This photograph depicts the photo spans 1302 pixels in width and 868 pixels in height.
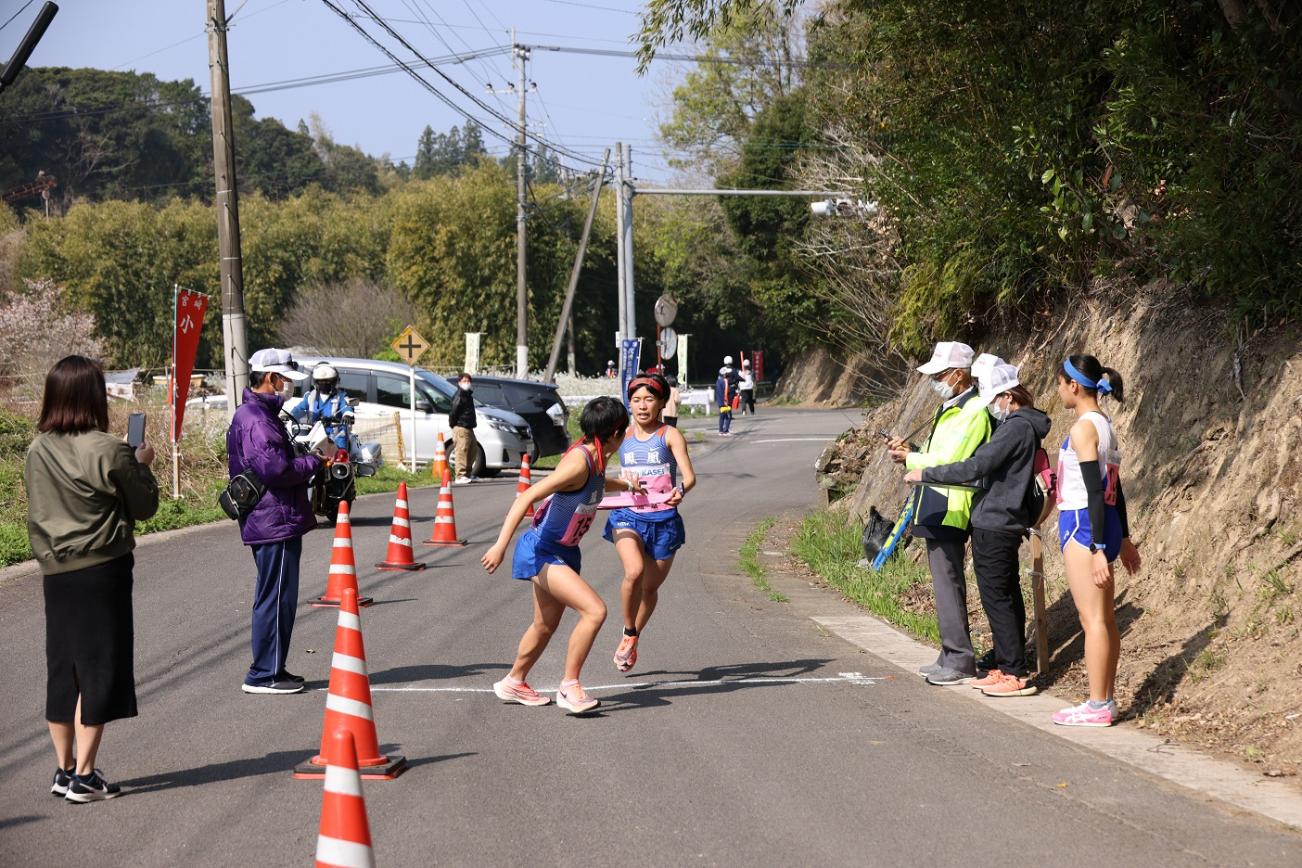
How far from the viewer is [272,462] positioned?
798cm

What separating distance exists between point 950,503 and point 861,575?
433 cm

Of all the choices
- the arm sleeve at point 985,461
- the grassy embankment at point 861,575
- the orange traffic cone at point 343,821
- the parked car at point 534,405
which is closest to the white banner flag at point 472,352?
the parked car at point 534,405

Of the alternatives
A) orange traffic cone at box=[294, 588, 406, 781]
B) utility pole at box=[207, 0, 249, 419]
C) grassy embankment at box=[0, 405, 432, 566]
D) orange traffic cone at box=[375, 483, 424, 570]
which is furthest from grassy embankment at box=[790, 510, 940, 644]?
utility pole at box=[207, 0, 249, 419]

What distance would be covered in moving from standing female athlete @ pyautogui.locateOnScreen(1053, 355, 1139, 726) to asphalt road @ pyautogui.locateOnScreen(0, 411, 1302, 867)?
0.45m

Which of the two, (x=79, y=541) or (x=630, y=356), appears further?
(x=630, y=356)

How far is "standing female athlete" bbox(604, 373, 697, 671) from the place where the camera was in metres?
8.41

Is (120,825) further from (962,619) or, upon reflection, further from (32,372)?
(32,372)

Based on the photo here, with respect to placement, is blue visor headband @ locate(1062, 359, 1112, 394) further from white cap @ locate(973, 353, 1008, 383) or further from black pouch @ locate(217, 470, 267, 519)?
black pouch @ locate(217, 470, 267, 519)

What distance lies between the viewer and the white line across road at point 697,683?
26.6ft

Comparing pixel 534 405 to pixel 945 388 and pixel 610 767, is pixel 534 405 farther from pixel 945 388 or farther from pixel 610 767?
pixel 610 767

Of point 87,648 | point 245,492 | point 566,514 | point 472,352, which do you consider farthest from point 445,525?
point 472,352

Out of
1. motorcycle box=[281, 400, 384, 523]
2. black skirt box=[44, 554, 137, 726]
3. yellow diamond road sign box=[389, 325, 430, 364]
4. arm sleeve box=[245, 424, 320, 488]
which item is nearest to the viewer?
black skirt box=[44, 554, 137, 726]

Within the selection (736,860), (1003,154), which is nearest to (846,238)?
(1003,154)

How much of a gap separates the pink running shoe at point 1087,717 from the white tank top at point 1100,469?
1024 millimetres
